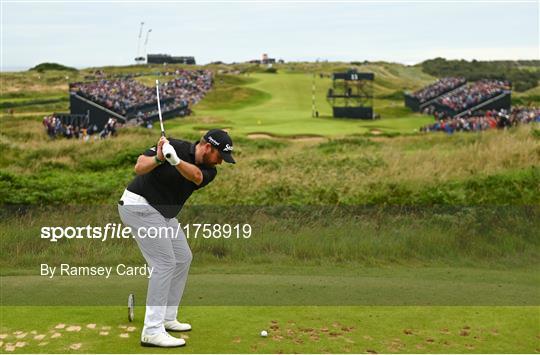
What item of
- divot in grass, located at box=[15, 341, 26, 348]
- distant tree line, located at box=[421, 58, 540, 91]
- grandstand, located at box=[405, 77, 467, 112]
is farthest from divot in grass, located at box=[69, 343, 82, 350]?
distant tree line, located at box=[421, 58, 540, 91]

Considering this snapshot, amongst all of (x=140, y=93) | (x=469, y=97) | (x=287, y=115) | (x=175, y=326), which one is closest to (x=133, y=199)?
(x=175, y=326)

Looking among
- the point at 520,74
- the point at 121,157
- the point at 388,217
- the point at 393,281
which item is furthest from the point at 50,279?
the point at 520,74

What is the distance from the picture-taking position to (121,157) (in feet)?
80.5

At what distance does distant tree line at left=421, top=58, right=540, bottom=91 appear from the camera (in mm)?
66719

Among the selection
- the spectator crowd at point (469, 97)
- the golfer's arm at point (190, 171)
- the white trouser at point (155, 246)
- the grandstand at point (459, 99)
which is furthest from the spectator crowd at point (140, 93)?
the golfer's arm at point (190, 171)

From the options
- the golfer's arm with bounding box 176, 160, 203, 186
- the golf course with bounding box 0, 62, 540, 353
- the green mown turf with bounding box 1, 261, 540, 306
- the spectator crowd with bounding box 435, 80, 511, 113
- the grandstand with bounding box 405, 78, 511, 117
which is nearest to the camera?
the golfer's arm with bounding box 176, 160, 203, 186

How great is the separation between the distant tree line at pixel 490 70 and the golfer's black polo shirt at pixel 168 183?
60037 millimetres

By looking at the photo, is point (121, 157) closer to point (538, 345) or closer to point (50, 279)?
point (50, 279)

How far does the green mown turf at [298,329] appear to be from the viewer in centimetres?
612

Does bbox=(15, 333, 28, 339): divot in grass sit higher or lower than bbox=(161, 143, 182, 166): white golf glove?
lower

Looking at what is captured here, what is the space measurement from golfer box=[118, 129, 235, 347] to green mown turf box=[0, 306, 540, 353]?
0.87 feet

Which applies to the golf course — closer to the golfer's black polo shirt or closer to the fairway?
the golfer's black polo shirt

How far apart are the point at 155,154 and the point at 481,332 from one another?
3.59 m

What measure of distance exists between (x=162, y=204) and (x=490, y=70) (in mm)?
76760
